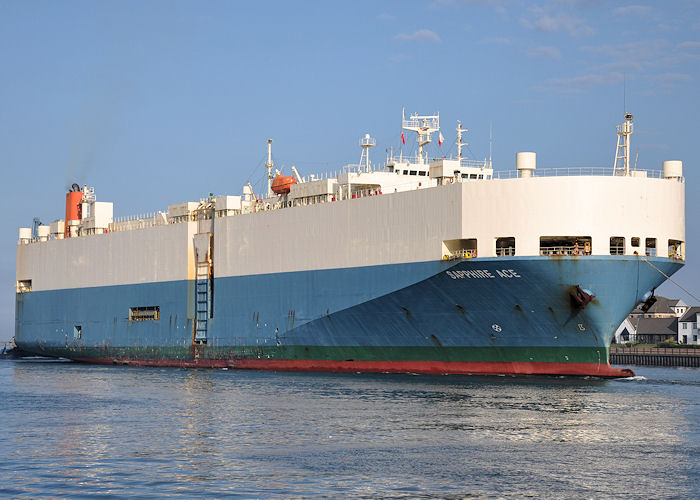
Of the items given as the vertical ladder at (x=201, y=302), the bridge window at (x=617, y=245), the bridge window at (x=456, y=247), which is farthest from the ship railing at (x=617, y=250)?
the vertical ladder at (x=201, y=302)

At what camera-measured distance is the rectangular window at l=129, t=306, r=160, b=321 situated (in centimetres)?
6272

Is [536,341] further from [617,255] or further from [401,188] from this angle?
[401,188]

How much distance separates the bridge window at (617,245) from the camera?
4172 cm

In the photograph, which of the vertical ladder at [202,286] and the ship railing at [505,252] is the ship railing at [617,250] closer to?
the ship railing at [505,252]

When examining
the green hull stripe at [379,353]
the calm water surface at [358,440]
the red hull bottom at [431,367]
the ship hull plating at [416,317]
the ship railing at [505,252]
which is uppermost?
the ship railing at [505,252]

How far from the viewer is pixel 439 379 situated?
141 ft

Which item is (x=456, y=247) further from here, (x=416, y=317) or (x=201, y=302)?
(x=201, y=302)

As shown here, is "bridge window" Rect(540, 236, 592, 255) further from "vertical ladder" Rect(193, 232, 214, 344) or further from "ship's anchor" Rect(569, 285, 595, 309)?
"vertical ladder" Rect(193, 232, 214, 344)

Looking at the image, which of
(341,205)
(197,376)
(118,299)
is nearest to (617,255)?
(341,205)

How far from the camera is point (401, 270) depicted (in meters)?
45.8

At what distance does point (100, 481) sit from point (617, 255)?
89.3 feet

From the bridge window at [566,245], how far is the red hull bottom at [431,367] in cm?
489

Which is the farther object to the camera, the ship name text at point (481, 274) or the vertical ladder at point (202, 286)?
the vertical ladder at point (202, 286)

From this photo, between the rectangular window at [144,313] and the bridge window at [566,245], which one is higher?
the bridge window at [566,245]
